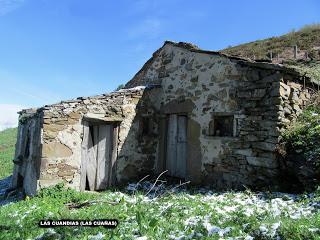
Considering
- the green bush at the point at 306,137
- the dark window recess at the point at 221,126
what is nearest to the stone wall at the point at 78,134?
the dark window recess at the point at 221,126

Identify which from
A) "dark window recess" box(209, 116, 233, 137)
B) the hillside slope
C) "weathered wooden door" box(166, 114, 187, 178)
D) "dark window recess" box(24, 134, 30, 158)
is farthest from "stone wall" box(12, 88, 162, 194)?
the hillside slope

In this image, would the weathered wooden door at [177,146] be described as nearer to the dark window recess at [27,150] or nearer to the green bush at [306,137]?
the green bush at [306,137]

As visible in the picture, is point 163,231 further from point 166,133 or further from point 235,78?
point 166,133

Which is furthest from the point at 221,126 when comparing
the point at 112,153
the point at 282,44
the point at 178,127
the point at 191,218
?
the point at 282,44

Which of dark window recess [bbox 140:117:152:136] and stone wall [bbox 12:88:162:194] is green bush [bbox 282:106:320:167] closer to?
dark window recess [bbox 140:117:152:136]

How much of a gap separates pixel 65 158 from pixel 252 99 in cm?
477

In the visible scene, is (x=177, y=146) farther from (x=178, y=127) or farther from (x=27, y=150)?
(x=27, y=150)

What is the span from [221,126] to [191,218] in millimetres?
4111

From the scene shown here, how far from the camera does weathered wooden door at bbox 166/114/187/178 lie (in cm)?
962

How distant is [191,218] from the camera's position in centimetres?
490

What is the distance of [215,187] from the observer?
841 centimetres

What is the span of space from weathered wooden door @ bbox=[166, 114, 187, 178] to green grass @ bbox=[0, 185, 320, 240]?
108 inches

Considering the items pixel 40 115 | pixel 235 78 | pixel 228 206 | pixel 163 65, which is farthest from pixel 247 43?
pixel 228 206

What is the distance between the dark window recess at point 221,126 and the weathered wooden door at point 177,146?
114 centimetres
